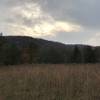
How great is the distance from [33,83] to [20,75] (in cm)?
132

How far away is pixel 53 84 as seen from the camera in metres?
9.76

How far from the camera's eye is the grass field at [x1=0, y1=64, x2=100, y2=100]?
895cm

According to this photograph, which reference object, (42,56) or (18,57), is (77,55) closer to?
(42,56)

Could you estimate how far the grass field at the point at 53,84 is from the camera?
895 cm

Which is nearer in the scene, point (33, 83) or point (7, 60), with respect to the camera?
point (33, 83)

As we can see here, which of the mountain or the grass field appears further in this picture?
the mountain

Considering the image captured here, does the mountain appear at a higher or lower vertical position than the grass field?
Answer: higher

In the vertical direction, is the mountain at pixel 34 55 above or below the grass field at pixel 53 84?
above

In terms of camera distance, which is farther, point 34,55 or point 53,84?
point 34,55

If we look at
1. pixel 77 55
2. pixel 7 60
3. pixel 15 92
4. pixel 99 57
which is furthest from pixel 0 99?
pixel 77 55

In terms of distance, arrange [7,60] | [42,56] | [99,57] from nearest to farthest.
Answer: [7,60]
[99,57]
[42,56]

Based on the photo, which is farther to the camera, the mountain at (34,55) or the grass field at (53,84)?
the mountain at (34,55)

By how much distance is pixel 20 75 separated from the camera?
11477 mm

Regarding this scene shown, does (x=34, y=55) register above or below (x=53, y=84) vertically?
above
